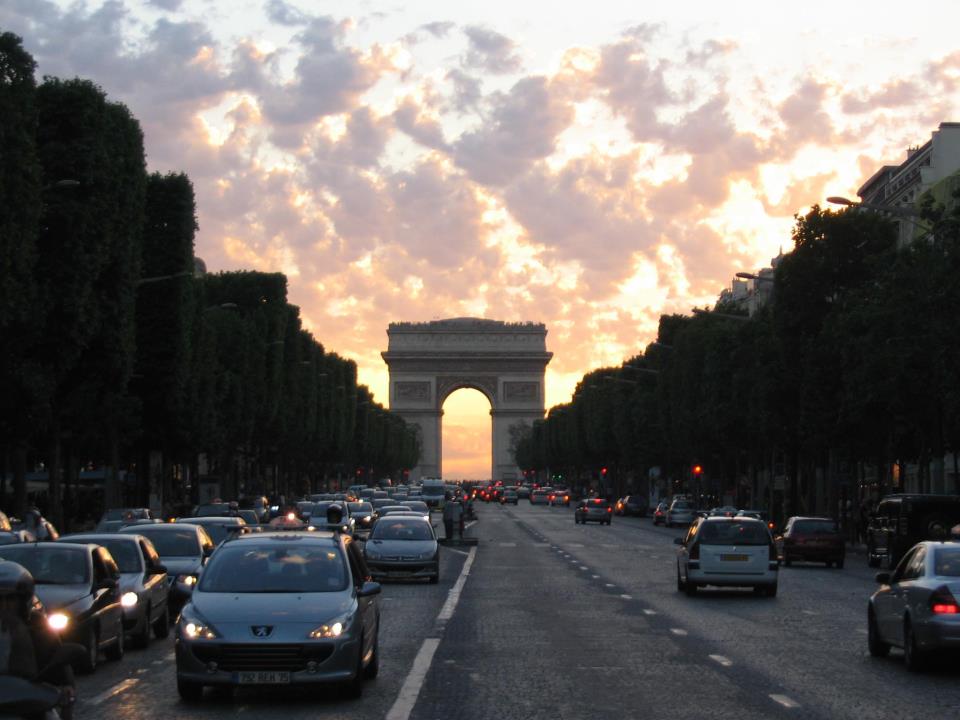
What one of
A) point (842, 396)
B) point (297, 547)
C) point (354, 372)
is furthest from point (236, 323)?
point (354, 372)

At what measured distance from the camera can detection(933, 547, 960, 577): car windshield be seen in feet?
62.8

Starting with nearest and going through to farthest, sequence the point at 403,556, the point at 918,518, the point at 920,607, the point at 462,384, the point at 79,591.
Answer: the point at 920,607, the point at 79,591, the point at 403,556, the point at 918,518, the point at 462,384

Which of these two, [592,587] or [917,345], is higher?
[917,345]

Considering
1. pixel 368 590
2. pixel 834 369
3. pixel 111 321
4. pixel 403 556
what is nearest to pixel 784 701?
pixel 368 590

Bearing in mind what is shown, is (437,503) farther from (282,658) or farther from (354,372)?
(282,658)

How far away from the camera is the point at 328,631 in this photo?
1575 centimetres

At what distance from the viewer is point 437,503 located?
111m

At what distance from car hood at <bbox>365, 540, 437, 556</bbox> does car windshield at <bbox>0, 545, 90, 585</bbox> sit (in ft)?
58.7

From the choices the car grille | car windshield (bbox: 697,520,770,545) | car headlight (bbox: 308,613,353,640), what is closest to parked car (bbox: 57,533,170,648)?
the car grille

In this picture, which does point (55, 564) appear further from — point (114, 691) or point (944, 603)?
point (944, 603)

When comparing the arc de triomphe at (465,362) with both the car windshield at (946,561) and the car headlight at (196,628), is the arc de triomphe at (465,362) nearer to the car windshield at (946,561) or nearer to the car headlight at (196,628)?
the car windshield at (946,561)

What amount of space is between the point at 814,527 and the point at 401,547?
51.2ft

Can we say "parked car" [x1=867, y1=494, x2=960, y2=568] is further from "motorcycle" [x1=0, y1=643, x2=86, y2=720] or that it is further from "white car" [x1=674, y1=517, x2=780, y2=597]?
"motorcycle" [x1=0, y1=643, x2=86, y2=720]

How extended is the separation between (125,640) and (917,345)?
1200 inches
